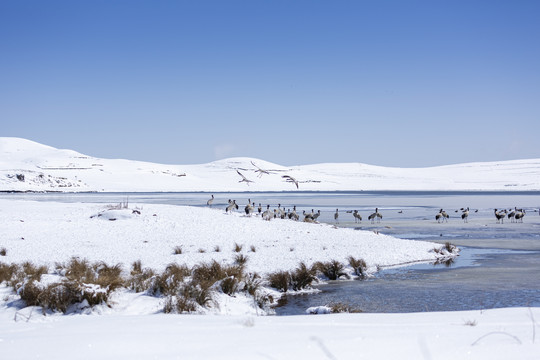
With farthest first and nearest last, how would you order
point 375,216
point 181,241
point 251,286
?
point 375,216 → point 181,241 → point 251,286

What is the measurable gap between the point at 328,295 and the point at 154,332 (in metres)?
6.59

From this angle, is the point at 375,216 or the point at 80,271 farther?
the point at 375,216

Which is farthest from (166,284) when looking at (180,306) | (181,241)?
(181,241)

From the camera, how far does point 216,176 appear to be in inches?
5000

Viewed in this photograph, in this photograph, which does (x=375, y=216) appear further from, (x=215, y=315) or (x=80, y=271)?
(x=215, y=315)

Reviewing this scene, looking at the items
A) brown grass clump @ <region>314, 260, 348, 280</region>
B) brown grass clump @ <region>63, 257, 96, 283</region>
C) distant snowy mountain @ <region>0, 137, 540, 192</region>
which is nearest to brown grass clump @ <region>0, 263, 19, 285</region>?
brown grass clump @ <region>63, 257, 96, 283</region>

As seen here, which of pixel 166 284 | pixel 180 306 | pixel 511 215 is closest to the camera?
pixel 180 306

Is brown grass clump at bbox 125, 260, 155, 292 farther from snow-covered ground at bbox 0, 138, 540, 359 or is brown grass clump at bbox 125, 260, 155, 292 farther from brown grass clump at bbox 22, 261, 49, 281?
brown grass clump at bbox 22, 261, 49, 281

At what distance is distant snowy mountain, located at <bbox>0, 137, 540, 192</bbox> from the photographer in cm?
8644

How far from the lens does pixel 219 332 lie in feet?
15.5

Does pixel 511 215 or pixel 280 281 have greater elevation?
pixel 511 215

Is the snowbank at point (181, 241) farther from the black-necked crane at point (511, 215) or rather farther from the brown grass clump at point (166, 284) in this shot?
the black-necked crane at point (511, 215)

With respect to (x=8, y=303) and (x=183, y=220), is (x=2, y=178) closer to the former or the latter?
(x=183, y=220)

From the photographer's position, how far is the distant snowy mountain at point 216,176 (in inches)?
3403
